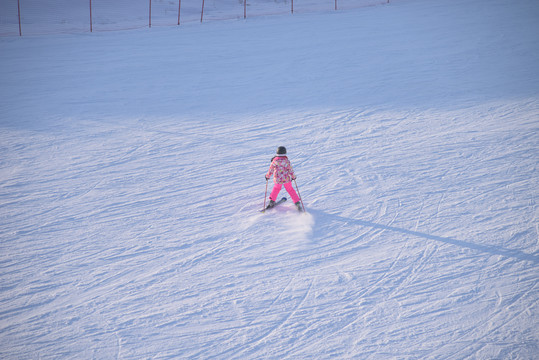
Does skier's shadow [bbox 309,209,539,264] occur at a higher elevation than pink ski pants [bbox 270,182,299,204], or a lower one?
lower

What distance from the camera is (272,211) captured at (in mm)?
6008

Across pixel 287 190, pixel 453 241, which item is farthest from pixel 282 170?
pixel 453 241

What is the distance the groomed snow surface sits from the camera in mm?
4000

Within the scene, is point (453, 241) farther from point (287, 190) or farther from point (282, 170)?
point (282, 170)

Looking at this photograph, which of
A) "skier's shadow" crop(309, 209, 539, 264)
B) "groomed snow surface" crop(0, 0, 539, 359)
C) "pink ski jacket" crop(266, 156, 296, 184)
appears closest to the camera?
"groomed snow surface" crop(0, 0, 539, 359)

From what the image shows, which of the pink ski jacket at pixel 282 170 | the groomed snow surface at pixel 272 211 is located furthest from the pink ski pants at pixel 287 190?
the groomed snow surface at pixel 272 211

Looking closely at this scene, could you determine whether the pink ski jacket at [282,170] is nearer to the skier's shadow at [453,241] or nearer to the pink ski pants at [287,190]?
the pink ski pants at [287,190]

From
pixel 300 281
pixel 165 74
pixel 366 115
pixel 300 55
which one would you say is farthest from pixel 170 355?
pixel 300 55

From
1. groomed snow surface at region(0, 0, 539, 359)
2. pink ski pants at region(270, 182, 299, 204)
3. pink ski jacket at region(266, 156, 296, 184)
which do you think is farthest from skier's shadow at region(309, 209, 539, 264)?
pink ski jacket at region(266, 156, 296, 184)

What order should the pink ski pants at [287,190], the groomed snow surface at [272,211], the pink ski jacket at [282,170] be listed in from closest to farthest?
the groomed snow surface at [272,211]
the pink ski jacket at [282,170]
the pink ski pants at [287,190]

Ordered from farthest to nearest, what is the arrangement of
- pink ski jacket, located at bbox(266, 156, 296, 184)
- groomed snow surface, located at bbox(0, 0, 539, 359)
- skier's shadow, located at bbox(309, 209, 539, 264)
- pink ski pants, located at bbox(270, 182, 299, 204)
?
pink ski pants, located at bbox(270, 182, 299, 204), pink ski jacket, located at bbox(266, 156, 296, 184), skier's shadow, located at bbox(309, 209, 539, 264), groomed snow surface, located at bbox(0, 0, 539, 359)

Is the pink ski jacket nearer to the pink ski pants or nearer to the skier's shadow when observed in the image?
the pink ski pants

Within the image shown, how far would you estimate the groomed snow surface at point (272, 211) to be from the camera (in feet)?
13.1

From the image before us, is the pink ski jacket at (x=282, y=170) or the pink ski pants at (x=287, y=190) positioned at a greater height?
the pink ski jacket at (x=282, y=170)
